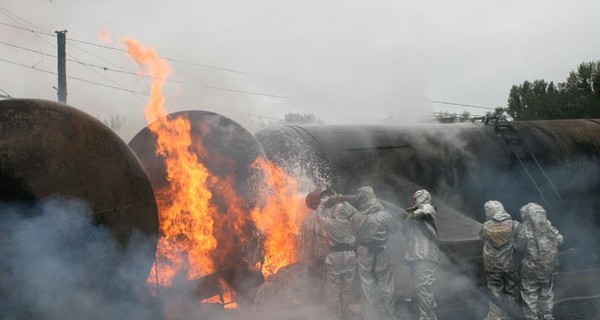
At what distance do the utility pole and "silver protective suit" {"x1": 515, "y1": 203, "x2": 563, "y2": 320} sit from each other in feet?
43.0

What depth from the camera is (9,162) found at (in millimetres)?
4684

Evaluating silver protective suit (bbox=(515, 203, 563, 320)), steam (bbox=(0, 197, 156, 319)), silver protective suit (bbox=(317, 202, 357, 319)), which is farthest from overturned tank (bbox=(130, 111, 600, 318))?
steam (bbox=(0, 197, 156, 319))

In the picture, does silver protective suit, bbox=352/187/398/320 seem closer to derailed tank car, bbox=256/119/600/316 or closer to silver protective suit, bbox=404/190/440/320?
silver protective suit, bbox=404/190/440/320

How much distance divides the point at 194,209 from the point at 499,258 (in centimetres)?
431

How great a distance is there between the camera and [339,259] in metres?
7.57

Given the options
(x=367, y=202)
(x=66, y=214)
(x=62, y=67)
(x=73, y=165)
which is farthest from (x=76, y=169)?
(x=62, y=67)

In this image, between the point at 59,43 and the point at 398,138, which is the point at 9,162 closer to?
the point at 398,138

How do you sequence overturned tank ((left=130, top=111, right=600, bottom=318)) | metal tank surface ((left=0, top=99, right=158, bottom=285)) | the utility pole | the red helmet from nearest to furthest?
metal tank surface ((left=0, top=99, right=158, bottom=285)), the red helmet, overturned tank ((left=130, top=111, right=600, bottom=318)), the utility pole

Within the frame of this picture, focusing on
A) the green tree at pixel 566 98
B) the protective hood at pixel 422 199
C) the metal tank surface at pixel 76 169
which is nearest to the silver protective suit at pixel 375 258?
the protective hood at pixel 422 199

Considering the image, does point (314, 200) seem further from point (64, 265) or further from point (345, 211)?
point (64, 265)

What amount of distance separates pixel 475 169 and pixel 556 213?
1.93 metres

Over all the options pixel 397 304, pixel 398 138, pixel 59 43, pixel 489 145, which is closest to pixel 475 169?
pixel 489 145

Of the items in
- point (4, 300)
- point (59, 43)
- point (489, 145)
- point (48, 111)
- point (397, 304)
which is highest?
point (59, 43)

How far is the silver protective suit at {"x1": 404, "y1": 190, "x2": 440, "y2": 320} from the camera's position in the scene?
7.46 m
